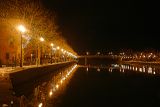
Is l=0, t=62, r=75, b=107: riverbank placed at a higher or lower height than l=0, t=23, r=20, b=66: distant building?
lower

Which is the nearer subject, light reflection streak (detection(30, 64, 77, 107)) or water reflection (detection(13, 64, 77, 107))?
water reflection (detection(13, 64, 77, 107))

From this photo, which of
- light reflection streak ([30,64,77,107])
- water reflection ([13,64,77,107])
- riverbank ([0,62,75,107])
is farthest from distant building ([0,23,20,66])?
water reflection ([13,64,77,107])

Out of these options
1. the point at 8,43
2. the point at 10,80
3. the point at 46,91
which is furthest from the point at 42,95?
the point at 8,43

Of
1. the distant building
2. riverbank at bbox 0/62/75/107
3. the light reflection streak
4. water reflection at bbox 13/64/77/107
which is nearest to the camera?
water reflection at bbox 13/64/77/107

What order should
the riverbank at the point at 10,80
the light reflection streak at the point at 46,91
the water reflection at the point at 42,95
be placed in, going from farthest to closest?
the riverbank at the point at 10,80, the light reflection streak at the point at 46,91, the water reflection at the point at 42,95

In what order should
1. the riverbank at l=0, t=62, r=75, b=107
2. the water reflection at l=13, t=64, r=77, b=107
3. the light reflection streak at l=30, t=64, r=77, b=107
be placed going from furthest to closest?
the riverbank at l=0, t=62, r=75, b=107
the light reflection streak at l=30, t=64, r=77, b=107
the water reflection at l=13, t=64, r=77, b=107

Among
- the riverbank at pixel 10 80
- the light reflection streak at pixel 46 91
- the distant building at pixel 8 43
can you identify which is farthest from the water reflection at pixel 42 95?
the distant building at pixel 8 43

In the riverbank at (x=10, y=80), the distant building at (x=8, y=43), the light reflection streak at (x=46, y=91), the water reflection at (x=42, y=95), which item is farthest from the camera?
the distant building at (x=8, y=43)

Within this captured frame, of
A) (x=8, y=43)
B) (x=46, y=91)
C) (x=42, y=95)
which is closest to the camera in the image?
(x=42, y=95)

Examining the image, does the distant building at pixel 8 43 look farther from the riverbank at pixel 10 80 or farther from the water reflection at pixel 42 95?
the water reflection at pixel 42 95

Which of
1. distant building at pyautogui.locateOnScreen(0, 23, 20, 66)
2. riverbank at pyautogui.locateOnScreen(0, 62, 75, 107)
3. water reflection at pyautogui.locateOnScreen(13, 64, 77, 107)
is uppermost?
distant building at pyautogui.locateOnScreen(0, 23, 20, 66)

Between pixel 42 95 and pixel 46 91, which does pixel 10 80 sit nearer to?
pixel 46 91

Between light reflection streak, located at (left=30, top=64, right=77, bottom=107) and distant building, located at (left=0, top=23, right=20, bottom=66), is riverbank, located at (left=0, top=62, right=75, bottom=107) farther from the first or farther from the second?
distant building, located at (left=0, top=23, right=20, bottom=66)

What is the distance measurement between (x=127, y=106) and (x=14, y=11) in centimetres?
4001
